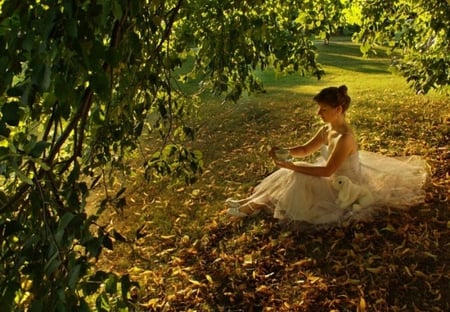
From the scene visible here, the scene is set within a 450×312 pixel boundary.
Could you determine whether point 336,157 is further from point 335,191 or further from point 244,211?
point 244,211

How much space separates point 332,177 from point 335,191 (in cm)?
12

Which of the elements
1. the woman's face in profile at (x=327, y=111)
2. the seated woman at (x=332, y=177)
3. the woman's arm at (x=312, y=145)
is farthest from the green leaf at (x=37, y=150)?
the woman's arm at (x=312, y=145)

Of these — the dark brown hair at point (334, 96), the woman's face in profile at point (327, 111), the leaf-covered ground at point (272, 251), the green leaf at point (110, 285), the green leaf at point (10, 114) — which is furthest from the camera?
the woman's face in profile at point (327, 111)

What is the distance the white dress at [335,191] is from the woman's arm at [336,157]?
0.07 m

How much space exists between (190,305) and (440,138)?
422 cm

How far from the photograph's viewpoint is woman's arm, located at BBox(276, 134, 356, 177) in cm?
429

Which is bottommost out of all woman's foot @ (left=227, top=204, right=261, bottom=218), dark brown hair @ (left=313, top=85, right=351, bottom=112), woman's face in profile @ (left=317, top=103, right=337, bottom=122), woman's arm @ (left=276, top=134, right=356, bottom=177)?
woman's foot @ (left=227, top=204, right=261, bottom=218)

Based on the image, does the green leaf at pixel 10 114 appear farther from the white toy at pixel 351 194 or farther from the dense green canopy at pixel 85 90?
the white toy at pixel 351 194

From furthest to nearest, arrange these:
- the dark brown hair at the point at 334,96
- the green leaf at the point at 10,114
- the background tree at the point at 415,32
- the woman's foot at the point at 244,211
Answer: the background tree at the point at 415,32, the woman's foot at the point at 244,211, the dark brown hair at the point at 334,96, the green leaf at the point at 10,114

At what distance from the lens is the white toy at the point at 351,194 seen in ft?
14.1

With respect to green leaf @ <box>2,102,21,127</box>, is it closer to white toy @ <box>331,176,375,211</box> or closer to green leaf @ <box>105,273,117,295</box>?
green leaf @ <box>105,273,117,295</box>

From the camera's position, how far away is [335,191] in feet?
14.5

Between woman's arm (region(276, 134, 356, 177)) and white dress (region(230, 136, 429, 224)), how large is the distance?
70mm

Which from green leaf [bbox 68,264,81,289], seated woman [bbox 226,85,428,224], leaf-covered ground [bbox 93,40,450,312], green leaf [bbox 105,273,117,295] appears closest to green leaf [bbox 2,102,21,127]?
green leaf [bbox 68,264,81,289]
